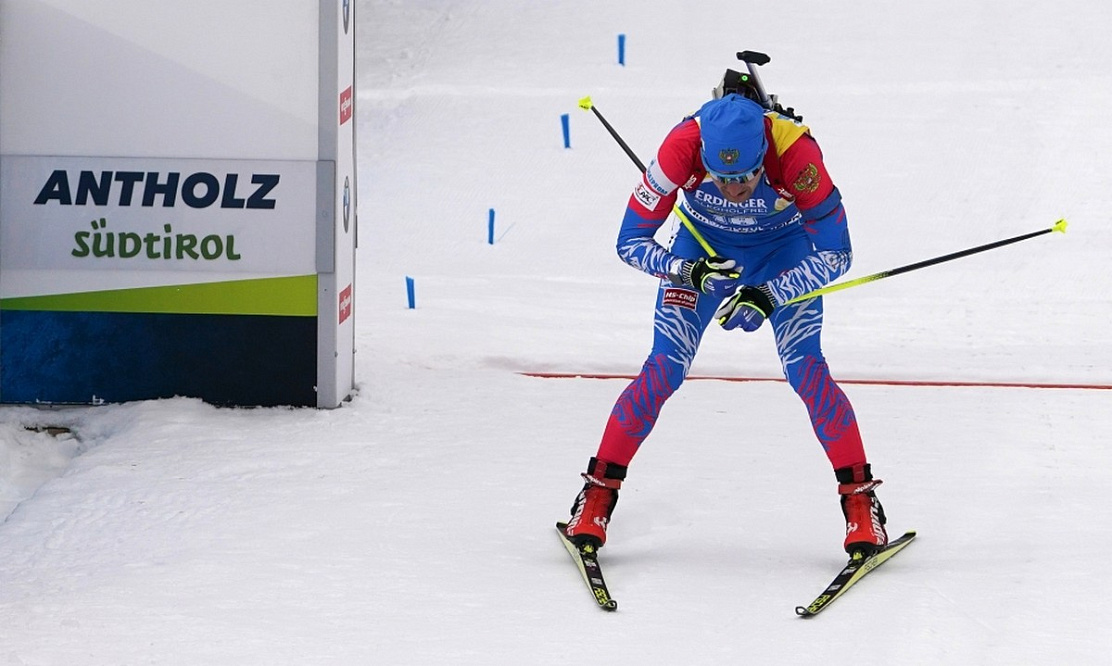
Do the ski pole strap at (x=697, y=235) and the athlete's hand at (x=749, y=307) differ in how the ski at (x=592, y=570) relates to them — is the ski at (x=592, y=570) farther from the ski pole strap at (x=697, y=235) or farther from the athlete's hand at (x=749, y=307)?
the ski pole strap at (x=697, y=235)

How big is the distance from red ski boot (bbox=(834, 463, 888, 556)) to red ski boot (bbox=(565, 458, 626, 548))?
0.65 meters

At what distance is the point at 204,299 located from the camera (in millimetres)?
6098

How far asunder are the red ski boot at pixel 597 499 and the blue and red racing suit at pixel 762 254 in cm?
4

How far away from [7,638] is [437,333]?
455cm

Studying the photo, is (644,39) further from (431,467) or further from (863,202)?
(431,467)

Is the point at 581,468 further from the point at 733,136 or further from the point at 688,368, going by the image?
the point at 733,136

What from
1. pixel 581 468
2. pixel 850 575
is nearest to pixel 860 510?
pixel 850 575

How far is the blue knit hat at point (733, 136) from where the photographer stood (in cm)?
398

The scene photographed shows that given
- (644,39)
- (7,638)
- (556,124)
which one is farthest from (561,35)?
(7,638)

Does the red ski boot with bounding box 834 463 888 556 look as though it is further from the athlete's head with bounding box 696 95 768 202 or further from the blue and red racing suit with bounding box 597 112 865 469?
the athlete's head with bounding box 696 95 768 202

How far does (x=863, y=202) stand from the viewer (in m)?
11.5

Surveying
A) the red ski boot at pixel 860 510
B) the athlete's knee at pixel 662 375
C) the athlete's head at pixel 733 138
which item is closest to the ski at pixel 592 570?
the athlete's knee at pixel 662 375

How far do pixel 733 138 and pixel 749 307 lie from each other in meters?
0.48

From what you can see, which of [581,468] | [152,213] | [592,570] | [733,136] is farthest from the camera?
[152,213]
